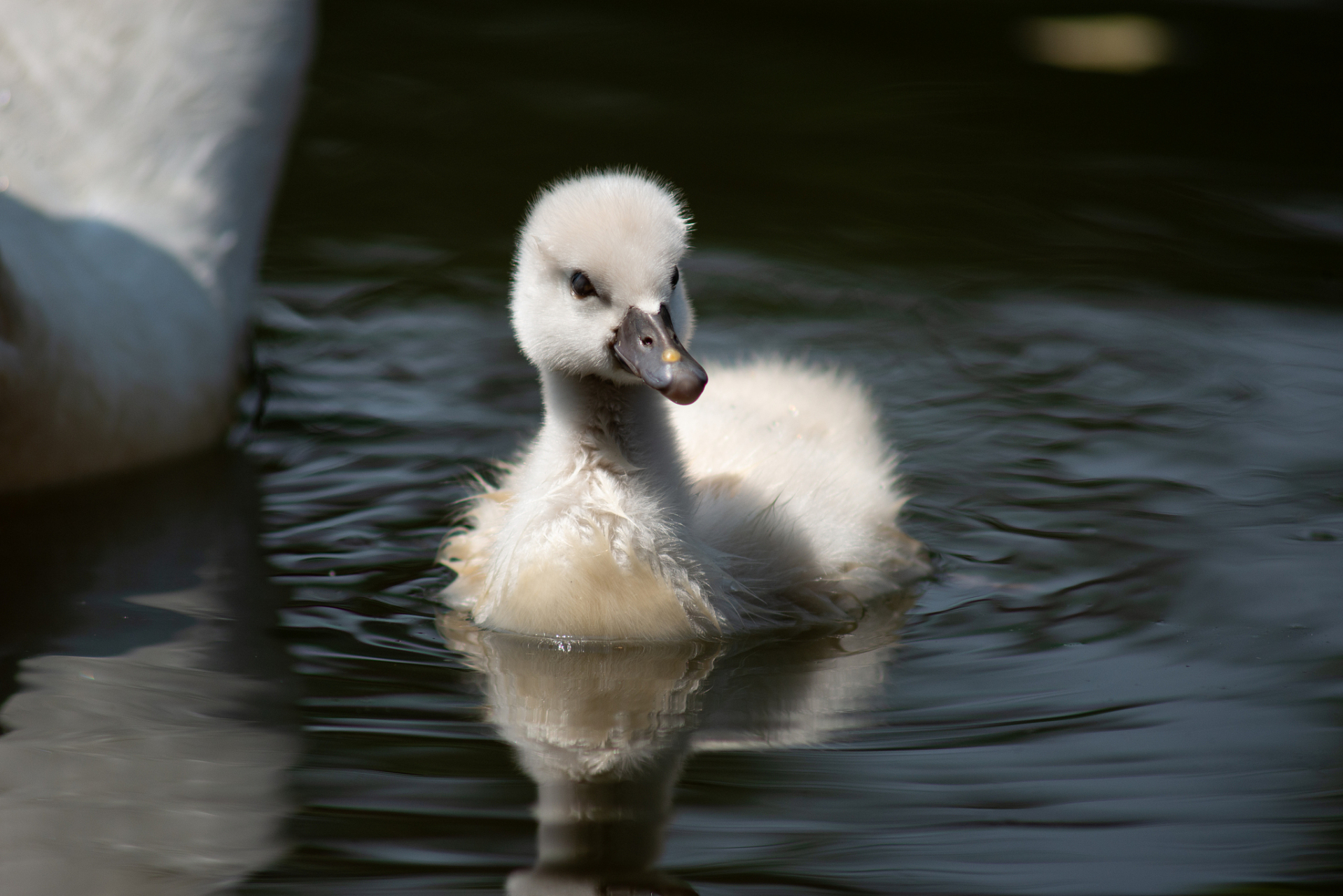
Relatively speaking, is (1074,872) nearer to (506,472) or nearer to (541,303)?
(541,303)

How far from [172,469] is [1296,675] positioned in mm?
2020

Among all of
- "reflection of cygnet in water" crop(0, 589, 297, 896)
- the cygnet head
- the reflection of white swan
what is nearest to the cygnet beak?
the cygnet head

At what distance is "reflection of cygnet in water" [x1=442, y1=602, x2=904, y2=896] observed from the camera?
1931mm

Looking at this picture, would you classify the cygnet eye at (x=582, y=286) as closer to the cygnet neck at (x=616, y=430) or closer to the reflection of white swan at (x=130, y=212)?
the cygnet neck at (x=616, y=430)

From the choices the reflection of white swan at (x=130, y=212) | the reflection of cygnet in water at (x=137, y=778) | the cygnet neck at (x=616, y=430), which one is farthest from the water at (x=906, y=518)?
the cygnet neck at (x=616, y=430)

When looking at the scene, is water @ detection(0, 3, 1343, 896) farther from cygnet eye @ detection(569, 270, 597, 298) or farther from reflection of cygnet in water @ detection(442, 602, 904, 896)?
cygnet eye @ detection(569, 270, 597, 298)

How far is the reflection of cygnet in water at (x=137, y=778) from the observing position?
1916mm

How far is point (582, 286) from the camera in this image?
102 inches

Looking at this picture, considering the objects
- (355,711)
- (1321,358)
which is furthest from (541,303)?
(1321,358)

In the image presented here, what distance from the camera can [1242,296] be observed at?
3.97 m

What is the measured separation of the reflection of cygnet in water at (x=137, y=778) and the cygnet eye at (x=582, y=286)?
0.73m

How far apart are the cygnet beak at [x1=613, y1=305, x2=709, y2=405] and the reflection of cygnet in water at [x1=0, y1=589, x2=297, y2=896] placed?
68 cm

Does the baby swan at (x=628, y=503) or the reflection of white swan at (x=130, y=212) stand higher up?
the reflection of white swan at (x=130, y=212)

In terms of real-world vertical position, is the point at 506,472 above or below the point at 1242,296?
below
